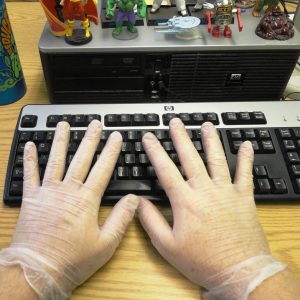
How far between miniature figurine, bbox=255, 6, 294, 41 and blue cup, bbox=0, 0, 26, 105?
1.31ft

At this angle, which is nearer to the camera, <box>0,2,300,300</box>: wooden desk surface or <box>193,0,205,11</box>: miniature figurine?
<box>0,2,300,300</box>: wooden desk surface

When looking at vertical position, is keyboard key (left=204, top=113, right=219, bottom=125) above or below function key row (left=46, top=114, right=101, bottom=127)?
above

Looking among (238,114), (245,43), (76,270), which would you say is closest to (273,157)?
(238,114)

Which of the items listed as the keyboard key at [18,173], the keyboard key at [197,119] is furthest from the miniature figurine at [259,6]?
the keyboard key at [18,173]

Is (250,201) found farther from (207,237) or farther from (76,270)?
(76,270)

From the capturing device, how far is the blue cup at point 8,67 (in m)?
0.49

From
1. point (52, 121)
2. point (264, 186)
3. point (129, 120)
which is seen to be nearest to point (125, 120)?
point (129, 120)

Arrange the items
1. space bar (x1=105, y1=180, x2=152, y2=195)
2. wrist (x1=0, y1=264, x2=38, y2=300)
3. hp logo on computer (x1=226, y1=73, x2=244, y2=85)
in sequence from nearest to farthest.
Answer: wrist (x1=0, y1=264, x2=38, y2=300)
space bar (x1=105, y1=180, x2=152, y2=195)
hp logo on computer (x1=226, y1=73, x2=244, y2=85)

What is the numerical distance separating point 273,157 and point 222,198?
115 millimetres

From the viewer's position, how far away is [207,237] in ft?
1.27

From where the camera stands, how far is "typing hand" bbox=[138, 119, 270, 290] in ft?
1.24

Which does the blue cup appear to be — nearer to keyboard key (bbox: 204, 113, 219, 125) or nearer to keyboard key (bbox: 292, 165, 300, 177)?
keyboard key (bbox: 204, 113, 219, 125)

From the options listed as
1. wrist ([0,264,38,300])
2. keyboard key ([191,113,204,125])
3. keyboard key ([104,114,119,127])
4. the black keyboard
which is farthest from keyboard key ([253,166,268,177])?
wrist ([0,264,38,300])

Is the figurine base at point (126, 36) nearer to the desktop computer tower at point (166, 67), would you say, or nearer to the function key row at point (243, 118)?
the desktop computer tower at point (166, 67)
